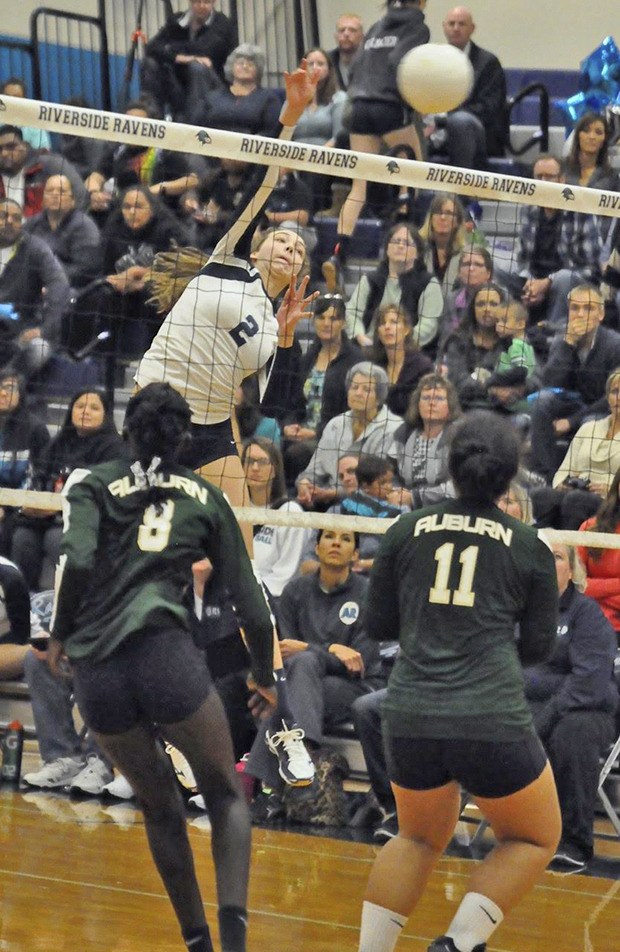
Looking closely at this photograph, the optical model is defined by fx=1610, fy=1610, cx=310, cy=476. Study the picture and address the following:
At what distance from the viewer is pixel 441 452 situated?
8.59 m

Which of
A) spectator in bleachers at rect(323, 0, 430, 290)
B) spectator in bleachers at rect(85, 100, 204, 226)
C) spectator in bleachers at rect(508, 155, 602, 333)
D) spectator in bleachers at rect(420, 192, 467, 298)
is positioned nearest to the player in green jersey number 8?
spectator in bleachers at rect(420, 192, 467, 298)

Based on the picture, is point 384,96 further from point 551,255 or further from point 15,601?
point 15,601

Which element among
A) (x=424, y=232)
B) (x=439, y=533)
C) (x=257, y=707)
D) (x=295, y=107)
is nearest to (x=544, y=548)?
(x=439, y=533)

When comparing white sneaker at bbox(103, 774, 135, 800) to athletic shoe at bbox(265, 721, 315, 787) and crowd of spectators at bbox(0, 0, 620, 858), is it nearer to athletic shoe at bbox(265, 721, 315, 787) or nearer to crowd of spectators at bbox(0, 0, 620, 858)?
crowd of spectators at bbox(0, 0, 620, 858)

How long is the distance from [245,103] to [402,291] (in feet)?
10.8

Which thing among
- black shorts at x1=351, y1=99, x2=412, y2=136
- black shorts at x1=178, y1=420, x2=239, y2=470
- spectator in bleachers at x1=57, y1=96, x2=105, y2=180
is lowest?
black shorts at x1=178, y1=420, x2=239, y2=470

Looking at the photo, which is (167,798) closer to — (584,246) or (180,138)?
(180,138)

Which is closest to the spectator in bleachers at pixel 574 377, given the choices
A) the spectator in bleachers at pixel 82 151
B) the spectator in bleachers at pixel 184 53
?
the spectator in bleachers at pixel 184 53

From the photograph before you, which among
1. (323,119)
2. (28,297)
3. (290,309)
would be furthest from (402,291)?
(290,309)

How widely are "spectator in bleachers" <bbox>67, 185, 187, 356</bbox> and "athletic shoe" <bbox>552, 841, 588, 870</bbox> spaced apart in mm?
4592

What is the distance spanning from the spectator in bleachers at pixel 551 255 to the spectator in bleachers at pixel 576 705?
3.06 meters

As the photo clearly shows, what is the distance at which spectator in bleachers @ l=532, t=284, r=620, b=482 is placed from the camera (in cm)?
913

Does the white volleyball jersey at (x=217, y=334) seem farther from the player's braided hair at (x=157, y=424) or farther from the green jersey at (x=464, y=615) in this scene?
the green jersey at (x=464, y=615)

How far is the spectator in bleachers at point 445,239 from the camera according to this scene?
1005cm
